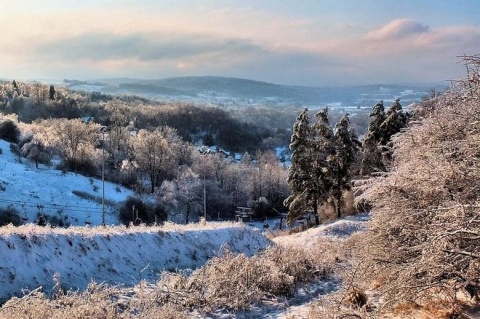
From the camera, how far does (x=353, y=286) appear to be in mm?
9852

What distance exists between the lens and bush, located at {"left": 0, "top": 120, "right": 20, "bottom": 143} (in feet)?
225

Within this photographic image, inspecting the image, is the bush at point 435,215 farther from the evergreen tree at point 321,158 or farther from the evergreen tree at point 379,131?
the evergreen tree at point 379,131

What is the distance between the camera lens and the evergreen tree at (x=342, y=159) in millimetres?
36188

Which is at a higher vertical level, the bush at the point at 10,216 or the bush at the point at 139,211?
the bush at the point at 10,216

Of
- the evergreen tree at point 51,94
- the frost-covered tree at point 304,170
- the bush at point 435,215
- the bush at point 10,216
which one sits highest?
the evergreen tree at point 51,94

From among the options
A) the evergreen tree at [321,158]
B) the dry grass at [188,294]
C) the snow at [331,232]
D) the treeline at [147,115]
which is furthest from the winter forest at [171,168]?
the treeline at [147,115]

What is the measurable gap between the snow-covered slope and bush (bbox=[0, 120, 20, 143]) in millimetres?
10380

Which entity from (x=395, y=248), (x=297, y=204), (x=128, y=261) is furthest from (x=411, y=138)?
(x=297, y=204)

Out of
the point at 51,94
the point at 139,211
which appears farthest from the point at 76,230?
the point at 51,94

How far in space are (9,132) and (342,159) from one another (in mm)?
53650

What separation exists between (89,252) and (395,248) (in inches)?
368

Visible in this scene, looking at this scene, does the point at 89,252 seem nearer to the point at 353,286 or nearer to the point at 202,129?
the point at 353,286

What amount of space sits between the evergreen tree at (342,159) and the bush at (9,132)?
51359mm

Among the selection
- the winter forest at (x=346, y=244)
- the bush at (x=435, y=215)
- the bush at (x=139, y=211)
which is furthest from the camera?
the bush at (x=139, y=211)
